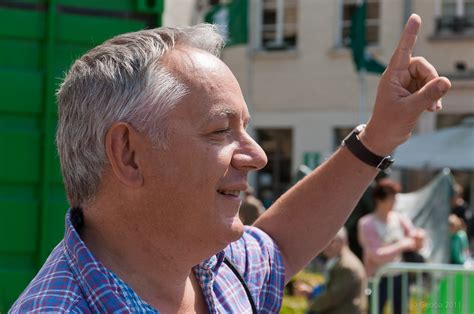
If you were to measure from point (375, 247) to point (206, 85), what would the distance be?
218 inches

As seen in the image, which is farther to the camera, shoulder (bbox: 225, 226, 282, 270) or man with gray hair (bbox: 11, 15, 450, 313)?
shoulder (bbox: 225, 226, 282, 270)

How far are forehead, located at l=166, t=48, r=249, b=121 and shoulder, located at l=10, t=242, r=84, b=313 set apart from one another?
377mm

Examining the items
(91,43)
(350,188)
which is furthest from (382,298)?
(350,188)

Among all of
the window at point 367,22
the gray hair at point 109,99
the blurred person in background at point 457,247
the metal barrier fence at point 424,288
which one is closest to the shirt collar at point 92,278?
the gray hair at point 109,99

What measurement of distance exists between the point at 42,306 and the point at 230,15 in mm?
11754

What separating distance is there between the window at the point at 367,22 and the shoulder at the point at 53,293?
752 inches

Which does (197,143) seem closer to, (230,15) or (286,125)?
(230,15)

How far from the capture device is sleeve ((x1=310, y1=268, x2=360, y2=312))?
6859mm

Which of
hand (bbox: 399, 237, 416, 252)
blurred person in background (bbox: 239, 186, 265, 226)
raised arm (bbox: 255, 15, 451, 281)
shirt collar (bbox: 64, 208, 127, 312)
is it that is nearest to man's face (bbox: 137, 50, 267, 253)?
shirt collar (bbox: 64, 208, 127, 312)

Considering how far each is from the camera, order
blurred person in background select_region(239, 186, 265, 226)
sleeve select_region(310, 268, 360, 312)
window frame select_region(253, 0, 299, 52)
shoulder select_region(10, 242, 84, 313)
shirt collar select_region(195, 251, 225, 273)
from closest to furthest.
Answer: shoulder select_region(10, 242, 84, 313) → shirt collar select_region(195, 251, 225, 273) → sleeve select_region(310, 268, 360, 312) → blurred person in background select_region(239, 186, 265, 226) → window frame select_region(253, 0, 299, 52)

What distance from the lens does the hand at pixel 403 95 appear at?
214cm

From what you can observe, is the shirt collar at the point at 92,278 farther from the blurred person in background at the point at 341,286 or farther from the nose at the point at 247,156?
the blurred person in background at the point at 341,286

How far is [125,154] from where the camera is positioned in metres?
1.88

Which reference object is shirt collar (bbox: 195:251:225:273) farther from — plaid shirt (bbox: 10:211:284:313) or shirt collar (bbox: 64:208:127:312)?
shirt collar (bbox: 64:208:127:312)
